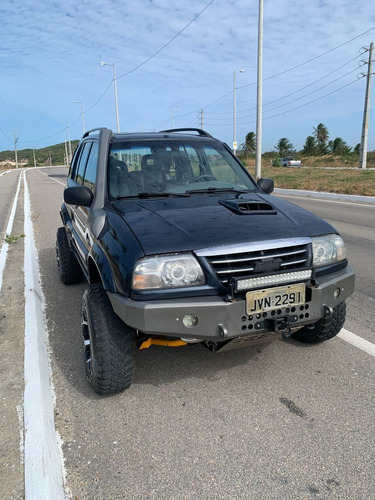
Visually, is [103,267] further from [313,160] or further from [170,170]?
[313,160]

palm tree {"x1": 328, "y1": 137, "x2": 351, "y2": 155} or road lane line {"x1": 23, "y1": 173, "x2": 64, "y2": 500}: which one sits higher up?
palm tree {"x1": 328, "y1": 137, "x2": 351, "y2": 155}

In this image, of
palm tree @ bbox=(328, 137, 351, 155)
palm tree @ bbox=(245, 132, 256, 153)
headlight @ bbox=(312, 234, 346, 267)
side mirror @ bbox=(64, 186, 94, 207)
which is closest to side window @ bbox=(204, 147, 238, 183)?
side mirror @ bbox=(64, 186, 94, 207)

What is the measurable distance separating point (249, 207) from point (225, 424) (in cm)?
153

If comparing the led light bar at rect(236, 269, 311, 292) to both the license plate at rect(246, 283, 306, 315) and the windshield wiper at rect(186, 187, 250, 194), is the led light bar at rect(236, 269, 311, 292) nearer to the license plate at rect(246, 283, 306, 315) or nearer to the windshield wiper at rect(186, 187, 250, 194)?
the license plate at rect(246, 283, 306, 315)

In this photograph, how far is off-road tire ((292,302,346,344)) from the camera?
131 inches

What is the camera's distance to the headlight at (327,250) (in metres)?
2.87

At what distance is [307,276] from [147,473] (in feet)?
4.96

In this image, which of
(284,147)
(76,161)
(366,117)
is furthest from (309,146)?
(76,161)

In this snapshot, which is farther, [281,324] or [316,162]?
[316,162]

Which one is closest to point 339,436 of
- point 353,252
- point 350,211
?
point 353,252

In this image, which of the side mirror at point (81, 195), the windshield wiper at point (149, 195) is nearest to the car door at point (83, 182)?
the side mirror at point (81, 195)

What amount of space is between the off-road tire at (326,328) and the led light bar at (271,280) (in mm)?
752

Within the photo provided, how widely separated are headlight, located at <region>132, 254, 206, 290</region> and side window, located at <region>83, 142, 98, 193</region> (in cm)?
141

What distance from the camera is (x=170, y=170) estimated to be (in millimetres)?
3809
